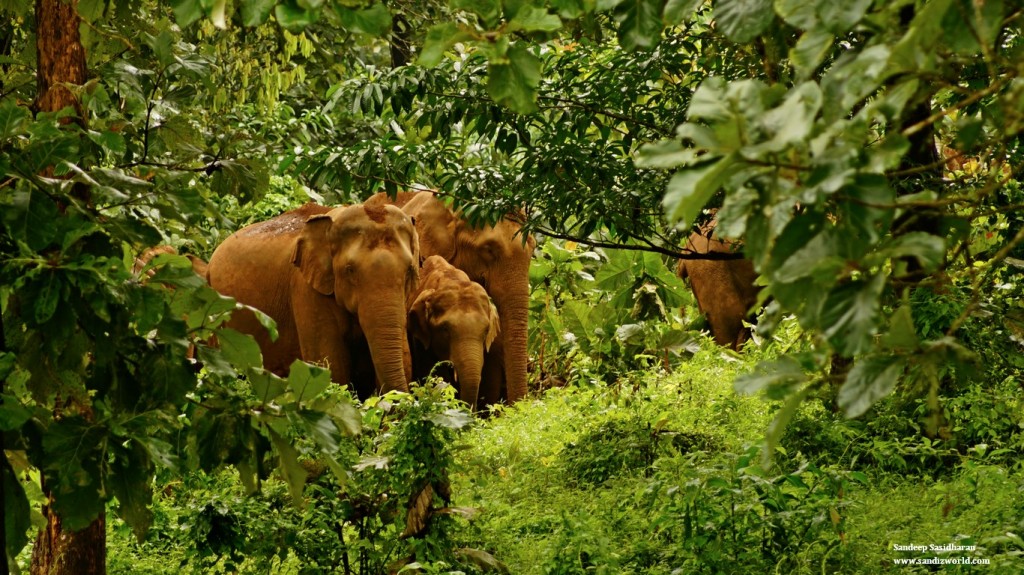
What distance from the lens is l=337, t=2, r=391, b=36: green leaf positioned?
243cm

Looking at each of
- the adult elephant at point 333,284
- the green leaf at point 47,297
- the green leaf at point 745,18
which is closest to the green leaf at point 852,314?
the green leaf at point 745,18

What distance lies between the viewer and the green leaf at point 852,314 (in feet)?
6.08

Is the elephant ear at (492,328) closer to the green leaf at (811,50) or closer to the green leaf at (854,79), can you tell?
the green leaf at (811,50)

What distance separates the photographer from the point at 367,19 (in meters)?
2.43

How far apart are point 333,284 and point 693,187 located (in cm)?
842

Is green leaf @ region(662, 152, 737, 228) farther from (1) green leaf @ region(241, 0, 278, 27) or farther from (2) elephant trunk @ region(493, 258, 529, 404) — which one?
(2) elephant trunk @ region(493, 258, 529, 404)

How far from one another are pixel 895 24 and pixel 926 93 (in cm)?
15

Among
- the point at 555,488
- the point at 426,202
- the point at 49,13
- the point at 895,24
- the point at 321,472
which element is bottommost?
the point at 555,488

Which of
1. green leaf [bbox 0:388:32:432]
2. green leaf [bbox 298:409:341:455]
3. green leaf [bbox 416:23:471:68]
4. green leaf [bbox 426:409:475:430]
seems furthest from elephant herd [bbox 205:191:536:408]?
green leaf [bbox 416:23:471:68]

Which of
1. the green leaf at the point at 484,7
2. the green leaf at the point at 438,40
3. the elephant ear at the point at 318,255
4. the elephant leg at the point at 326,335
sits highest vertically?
the green leaf at the point at 484,7

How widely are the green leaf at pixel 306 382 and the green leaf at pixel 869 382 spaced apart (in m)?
1.63

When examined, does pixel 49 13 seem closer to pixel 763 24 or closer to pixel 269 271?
pixel 763 24

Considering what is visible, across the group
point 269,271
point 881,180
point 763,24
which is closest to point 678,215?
point 881,180

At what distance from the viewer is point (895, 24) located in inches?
85.0
